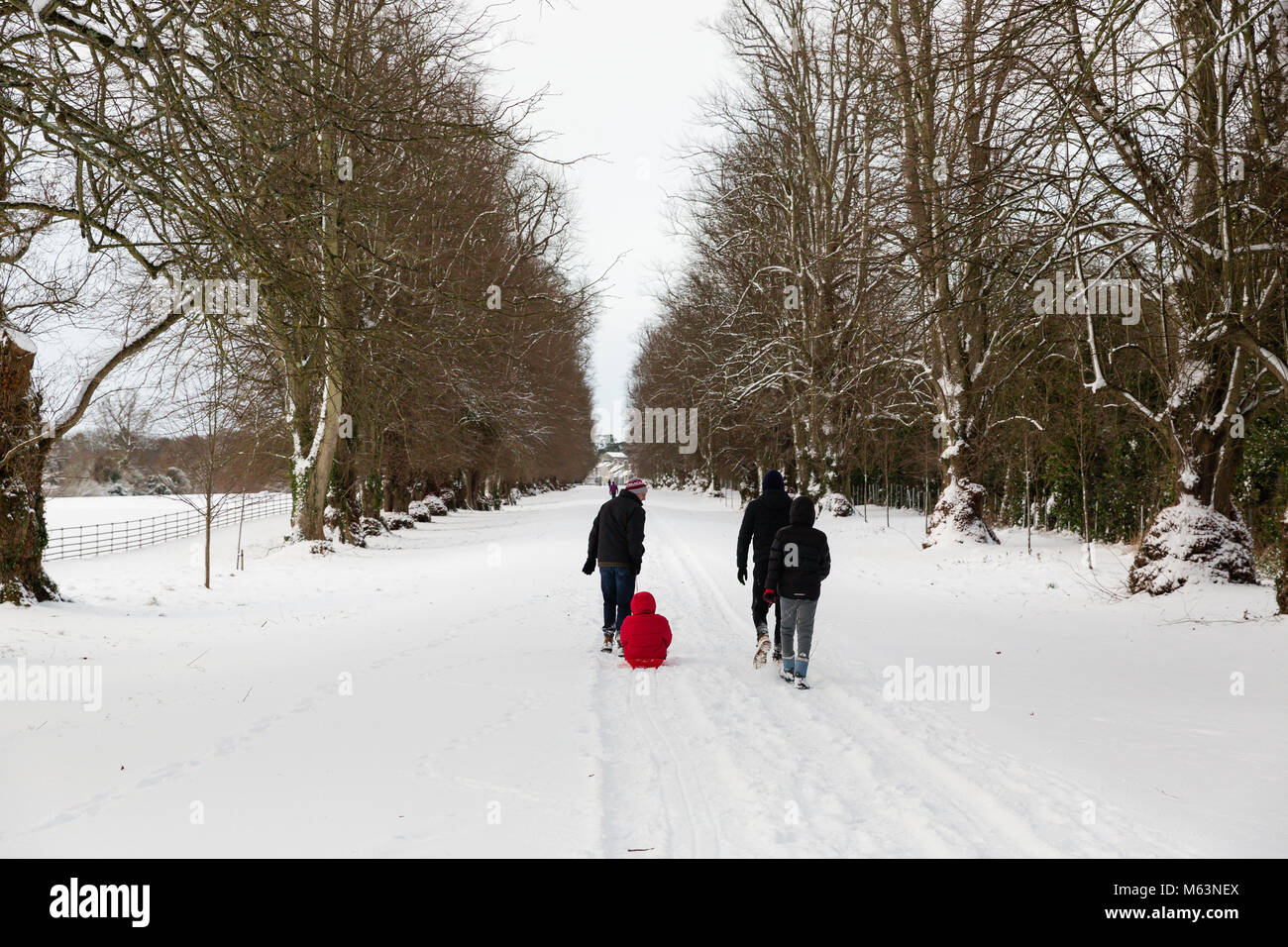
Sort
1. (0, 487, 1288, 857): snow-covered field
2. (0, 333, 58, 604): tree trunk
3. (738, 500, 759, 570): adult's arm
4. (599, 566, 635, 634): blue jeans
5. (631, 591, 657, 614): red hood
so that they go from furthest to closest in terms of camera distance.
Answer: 1. (0, 333, 58, 604): tree trunk
2. (599, 566, 635, 634): blue jeans
3. (738, 500, 759, 570): adult's arm
4. (631, 591, 657, 614): red hood
5. (0, 487, 1288, 857): snow-covered field

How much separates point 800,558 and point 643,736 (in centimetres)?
271

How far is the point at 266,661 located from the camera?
8484 millimetres

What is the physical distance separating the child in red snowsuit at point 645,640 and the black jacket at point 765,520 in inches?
50.8

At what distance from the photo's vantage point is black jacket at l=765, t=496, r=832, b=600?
7609 mm

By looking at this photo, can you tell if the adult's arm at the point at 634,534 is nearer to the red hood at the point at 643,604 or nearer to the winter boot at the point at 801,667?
the red hood at the point at 643,604

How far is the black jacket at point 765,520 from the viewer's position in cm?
884

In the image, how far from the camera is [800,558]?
7680 millimetres

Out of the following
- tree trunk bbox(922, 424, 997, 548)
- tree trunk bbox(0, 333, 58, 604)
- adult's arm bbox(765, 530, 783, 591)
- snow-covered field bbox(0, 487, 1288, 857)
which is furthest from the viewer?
tree trunk bbox(922, 424, 997, 548)

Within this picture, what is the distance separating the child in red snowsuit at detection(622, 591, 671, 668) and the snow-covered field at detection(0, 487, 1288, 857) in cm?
22

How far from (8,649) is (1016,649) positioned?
10889 millimetres

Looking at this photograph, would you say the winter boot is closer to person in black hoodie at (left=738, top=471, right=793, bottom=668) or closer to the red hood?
person in black hoodie at (left=738, top=471, right=793, bottom=668)

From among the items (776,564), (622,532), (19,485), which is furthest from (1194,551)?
(19,485)

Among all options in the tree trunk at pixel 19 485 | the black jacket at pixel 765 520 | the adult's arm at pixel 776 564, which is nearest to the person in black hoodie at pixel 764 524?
the black jacket at pixel 765 520

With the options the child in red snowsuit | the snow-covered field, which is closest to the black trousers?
A: the snow-covered field
